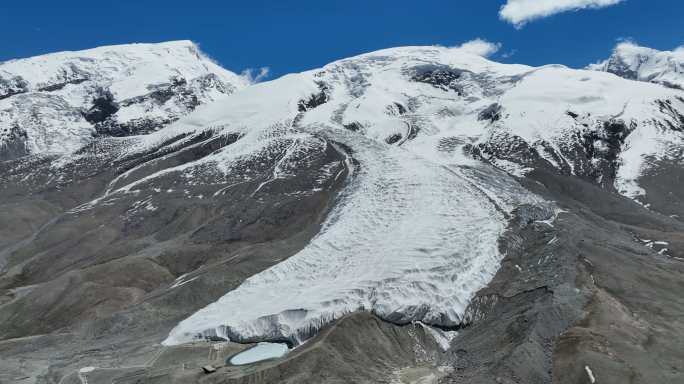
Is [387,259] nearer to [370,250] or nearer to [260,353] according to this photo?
[370,250]

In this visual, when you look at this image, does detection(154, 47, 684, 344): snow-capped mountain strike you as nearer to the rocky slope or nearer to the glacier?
the glacier

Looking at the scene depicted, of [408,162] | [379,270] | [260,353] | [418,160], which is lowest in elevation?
[260,353]

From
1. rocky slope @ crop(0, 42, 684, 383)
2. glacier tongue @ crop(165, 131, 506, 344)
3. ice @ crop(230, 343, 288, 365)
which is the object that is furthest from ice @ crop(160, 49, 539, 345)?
ice @ crop(230, 343, 288, 365)

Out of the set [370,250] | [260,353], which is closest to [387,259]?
[370,250]

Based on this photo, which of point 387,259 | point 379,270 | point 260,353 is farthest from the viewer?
point 387,259

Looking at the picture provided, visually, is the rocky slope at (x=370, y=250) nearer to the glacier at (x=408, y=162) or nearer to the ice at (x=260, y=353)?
the glacier at (x=408, y=162)

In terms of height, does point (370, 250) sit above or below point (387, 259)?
above

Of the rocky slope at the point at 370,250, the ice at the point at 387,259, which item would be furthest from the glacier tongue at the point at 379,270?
the rocky slope at the point at 370,250

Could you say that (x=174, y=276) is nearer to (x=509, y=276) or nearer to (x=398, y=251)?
(x=398, y=251)

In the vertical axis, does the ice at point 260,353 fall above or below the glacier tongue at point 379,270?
below

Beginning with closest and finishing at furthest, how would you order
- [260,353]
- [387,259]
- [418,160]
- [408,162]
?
[260,353] < [387,259] < [408,162] < [418,160]
